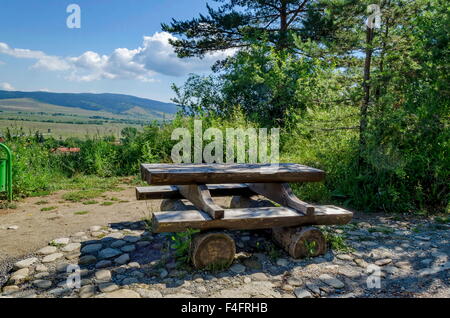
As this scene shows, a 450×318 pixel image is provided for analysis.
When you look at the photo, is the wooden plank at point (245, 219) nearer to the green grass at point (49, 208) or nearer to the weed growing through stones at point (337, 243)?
the weed growing through stones at point (337, 243)

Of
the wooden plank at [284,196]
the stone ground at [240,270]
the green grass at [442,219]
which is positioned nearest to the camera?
the stone ground at [240,270]

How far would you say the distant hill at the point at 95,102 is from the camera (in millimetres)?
158625

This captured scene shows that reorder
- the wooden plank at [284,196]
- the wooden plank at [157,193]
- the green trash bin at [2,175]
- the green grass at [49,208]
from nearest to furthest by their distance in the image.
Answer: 1. the wooden plank at [284,196]
2. the wooden plank at [157,193]
3. the green grass at [49,208]
4. the green trash bin at [2,175]

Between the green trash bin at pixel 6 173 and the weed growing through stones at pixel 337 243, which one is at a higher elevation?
the green trash bin at pixel 6 173

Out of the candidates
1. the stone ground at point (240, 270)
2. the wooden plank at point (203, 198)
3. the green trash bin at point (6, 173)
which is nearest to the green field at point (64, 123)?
the green trash bin at point (6, 173)

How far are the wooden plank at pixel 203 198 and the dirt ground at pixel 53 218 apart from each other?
3.72 ft

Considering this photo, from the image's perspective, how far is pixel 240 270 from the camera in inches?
Answer: 123

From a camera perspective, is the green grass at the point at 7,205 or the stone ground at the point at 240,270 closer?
the stone ground at the point at 240,270

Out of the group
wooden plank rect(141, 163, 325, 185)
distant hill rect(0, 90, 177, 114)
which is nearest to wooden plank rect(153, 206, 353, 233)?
wooden plank rect(141, 163, 325, 185)

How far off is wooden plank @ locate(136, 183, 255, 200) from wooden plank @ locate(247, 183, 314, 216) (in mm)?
300

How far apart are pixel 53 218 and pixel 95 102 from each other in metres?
182

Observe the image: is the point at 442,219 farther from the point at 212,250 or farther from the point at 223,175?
the point at 212,250
